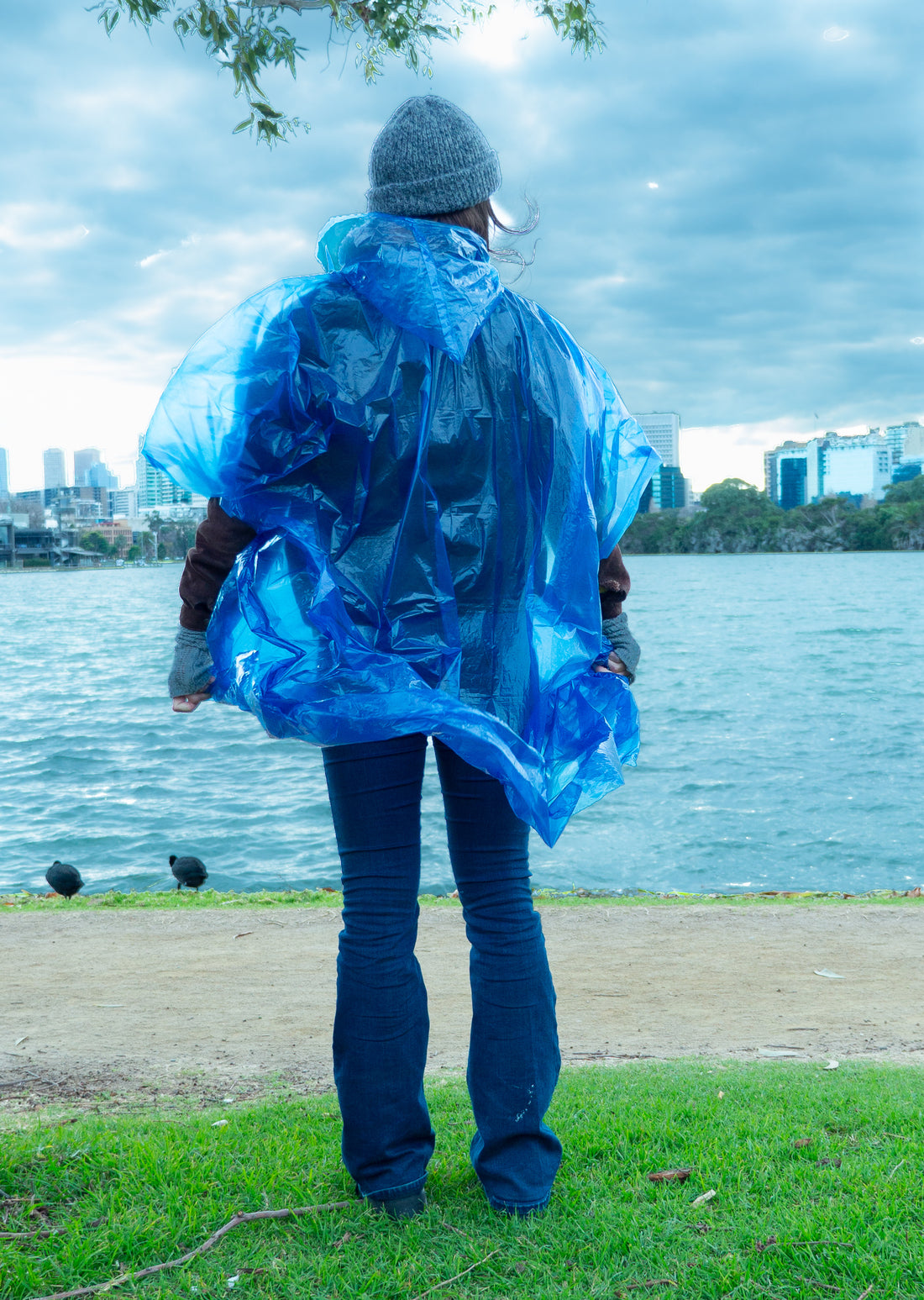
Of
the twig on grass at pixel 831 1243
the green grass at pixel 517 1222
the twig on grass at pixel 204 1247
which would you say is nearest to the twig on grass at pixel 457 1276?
the green grass at pixel 517 1222

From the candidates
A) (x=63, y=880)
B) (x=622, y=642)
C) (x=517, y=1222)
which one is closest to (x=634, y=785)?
(x=63, y=880)

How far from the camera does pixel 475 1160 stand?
188cm

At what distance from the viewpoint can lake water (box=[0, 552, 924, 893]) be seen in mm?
10039

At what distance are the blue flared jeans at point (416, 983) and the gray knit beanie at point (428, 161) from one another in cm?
95

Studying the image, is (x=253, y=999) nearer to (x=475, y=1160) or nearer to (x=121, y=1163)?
(x=121, y=1163)

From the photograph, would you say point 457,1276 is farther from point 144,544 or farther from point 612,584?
point 144,544

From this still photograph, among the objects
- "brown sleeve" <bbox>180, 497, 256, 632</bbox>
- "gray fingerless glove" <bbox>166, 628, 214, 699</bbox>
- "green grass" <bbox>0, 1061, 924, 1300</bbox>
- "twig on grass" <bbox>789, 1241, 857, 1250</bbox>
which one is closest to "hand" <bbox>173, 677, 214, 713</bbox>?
"gray fingerless glove" <bbox>166, 628, 214, 699</bbox>

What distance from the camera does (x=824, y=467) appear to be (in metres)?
110

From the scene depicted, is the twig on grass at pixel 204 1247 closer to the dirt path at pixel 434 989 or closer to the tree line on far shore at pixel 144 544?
the dirt path at pixel 434 989

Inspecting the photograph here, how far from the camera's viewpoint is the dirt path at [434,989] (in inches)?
135

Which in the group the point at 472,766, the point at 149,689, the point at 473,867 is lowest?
the point at 149,689

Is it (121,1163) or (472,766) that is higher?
(472,766)

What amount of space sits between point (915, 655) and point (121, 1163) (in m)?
30.5

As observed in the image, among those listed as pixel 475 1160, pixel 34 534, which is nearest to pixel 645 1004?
pixel 475 1160
